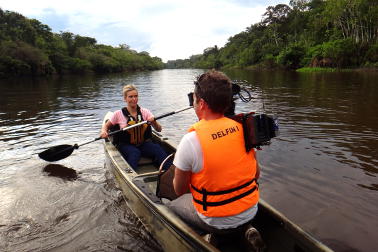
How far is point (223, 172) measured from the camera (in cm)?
239

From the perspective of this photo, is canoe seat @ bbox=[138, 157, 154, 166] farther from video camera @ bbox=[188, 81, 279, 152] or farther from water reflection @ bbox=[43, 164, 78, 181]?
video camera @ bbox=[188, 81, 279, 152]

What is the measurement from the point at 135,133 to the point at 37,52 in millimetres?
52330

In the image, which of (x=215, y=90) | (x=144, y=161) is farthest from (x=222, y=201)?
(x=144, y=161)

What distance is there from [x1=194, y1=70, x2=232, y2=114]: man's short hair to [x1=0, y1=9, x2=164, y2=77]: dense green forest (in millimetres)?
47819

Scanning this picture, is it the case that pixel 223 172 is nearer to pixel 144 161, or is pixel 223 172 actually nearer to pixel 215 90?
pixel 215 90

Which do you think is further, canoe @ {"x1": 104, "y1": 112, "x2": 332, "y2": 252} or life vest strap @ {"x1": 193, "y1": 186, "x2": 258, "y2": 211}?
canoe @ {"x1": 104, "y1": 112, "x2": 332, "y2": 252}

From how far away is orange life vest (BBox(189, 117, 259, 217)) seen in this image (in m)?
2.32

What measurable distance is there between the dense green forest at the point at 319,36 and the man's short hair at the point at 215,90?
41131mm

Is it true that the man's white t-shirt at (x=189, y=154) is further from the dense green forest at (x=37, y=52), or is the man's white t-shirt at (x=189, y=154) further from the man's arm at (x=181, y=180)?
the dense green forest at (x=37, y=52)

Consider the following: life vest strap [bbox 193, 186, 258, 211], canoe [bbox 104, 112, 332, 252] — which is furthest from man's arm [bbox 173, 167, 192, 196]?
canoe [bbox 104, 112, 332, 252]

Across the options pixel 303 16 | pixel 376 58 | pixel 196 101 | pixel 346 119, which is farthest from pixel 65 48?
pixel 196 101

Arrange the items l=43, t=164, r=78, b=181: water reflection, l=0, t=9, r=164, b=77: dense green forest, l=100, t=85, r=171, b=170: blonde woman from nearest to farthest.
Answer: l=100, t=85, r=171, b=170: blonde woman < l=43, t=164, r=78, b=181: water reflection < l=0, t=9, r=164, b=77: dense green forest

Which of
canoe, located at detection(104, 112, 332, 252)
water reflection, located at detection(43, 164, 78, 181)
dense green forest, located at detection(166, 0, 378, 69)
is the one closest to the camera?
canoe, located at detection(104, 112, 332, 252)

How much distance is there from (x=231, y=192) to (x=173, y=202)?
1.01 metres
